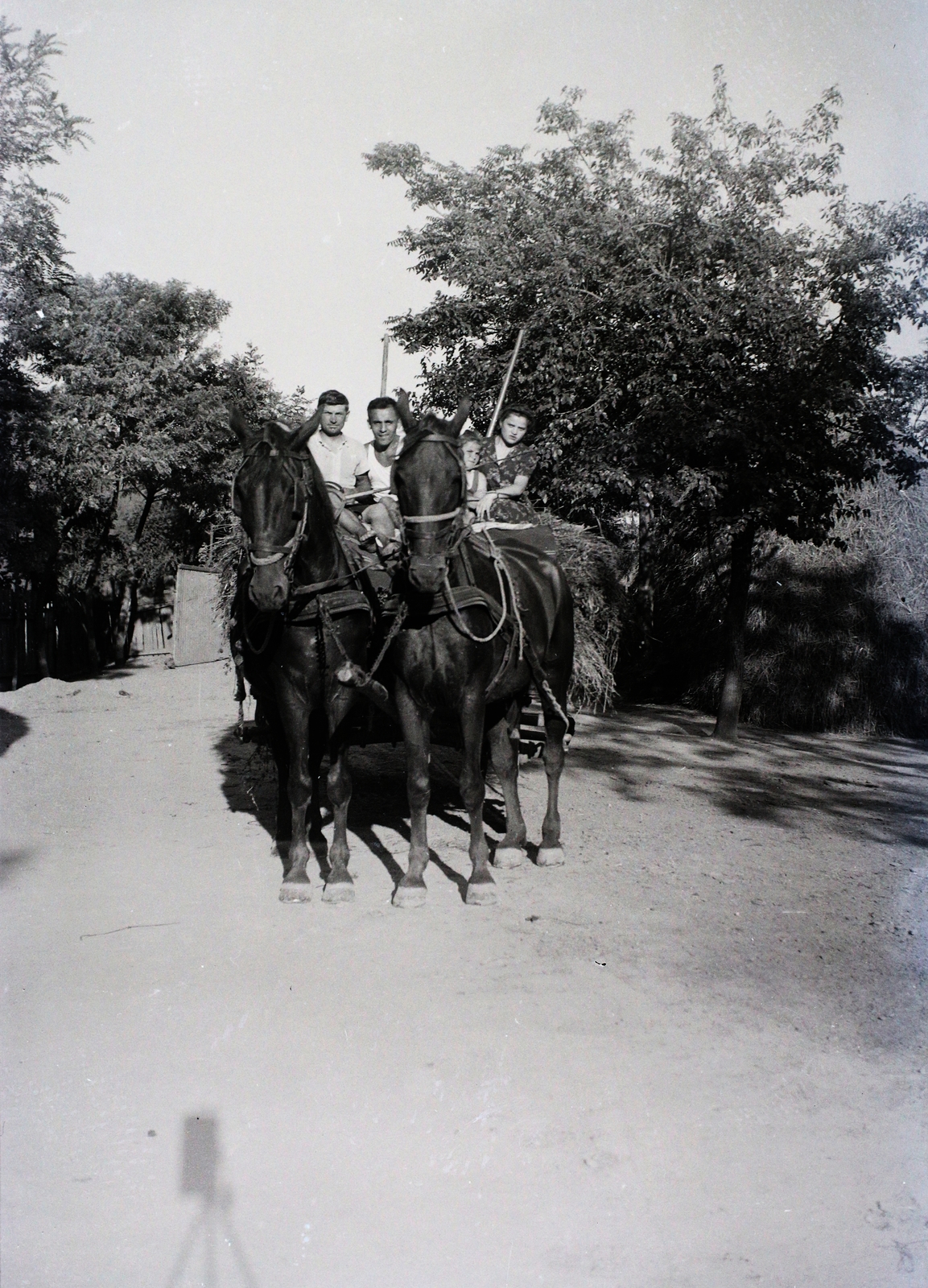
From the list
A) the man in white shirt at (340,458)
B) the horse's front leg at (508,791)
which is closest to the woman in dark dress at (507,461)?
the man in white shirt at (340,458)

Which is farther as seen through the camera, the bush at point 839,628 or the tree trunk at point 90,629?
the tree trunk at point 90,629

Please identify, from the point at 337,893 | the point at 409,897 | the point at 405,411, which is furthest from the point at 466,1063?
the point at 405,411

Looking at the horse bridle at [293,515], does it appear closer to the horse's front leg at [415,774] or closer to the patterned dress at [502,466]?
the horse's front leg at [415,774]

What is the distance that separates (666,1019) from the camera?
4113 millimetres

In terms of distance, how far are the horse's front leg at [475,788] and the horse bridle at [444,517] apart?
89 centimetres

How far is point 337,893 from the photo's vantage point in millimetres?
5469

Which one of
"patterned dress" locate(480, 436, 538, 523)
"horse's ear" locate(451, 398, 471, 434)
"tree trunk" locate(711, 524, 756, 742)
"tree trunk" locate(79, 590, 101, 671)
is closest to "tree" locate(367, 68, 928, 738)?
"tree trunk" locate(711, 524, 756, 742)

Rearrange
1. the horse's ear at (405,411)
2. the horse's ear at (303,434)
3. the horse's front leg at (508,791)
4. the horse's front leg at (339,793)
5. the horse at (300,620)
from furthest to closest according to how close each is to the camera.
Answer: the horse's front leg at (508,791), the horse's front leg at (339,793), the horse's ear at (405,411), the horse's ear at (303,434), the horse at (300,620)

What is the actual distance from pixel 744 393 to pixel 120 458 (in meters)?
11.2

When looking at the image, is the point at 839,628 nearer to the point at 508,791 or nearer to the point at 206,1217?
the point at 508,791

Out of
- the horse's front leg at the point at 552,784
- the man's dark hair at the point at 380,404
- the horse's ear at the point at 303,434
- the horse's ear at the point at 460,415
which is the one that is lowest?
the horse's front leg at the point at 552,784

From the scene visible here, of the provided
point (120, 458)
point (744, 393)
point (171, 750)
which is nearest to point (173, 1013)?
point (171, 750)

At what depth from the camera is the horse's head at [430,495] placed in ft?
15.9

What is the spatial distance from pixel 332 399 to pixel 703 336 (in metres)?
6.52
